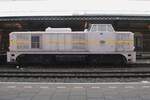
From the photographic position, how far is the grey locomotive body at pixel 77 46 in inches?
1029

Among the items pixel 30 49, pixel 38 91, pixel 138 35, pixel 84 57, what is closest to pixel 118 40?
pixel 84 57

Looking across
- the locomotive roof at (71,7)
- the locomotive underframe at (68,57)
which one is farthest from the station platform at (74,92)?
the locomotive roof at (71,7)

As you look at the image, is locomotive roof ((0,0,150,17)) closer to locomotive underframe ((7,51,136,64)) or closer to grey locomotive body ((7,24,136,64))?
grey locomotive body ((7,24,136,64))

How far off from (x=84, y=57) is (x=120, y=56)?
2.18 metres

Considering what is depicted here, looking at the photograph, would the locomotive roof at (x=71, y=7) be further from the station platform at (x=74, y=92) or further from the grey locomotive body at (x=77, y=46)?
the station platform at (x=74, y=92)

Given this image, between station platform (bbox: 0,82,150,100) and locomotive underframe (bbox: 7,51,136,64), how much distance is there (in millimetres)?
10261

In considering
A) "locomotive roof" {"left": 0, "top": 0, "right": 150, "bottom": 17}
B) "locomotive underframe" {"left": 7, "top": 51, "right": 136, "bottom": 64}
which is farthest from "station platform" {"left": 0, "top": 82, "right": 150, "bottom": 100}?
"locomotive roof" {"left": 0, "top": 0, "right": 150, "bottom": 17}

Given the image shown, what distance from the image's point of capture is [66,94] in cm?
1320

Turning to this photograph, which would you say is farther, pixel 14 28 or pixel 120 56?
pixel 14 28

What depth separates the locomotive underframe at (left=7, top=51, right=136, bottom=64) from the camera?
26078 mm

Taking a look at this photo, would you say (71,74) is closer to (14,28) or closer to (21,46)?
(21,46)

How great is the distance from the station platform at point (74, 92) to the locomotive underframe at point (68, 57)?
1026cm

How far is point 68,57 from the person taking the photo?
26.1m

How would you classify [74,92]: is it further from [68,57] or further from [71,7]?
[71,7]
